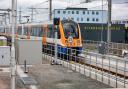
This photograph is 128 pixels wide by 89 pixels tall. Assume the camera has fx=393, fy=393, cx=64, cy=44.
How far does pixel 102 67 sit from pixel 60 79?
9.04ft

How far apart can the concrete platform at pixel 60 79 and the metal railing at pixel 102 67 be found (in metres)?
0.45

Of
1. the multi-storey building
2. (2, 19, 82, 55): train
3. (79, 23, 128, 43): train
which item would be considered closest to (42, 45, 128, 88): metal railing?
(2, 19, 82, 55): train

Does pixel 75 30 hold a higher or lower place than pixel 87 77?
higher

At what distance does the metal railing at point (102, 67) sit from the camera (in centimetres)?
1568

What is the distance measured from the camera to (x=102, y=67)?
1855cm

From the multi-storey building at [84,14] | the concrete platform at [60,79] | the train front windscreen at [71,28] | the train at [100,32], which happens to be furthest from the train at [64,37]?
Result: the multi-storey building at [84,14]

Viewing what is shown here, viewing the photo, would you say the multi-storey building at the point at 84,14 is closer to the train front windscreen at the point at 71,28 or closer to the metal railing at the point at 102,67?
the train front windscreen at the point at 71,28

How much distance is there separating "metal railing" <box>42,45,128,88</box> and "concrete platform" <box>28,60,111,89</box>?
0.45m

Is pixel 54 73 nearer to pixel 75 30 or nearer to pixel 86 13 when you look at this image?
pixel 75 30

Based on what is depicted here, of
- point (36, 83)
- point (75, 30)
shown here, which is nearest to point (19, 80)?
point (36, 83)

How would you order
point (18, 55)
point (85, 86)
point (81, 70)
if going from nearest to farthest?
1. point (85, 86)
2. point (81, 70)
3. point (18, 55)

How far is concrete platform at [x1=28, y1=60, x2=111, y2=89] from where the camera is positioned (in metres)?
14.8

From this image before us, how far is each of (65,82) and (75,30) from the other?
1410 cm

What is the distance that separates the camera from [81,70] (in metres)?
19.6
